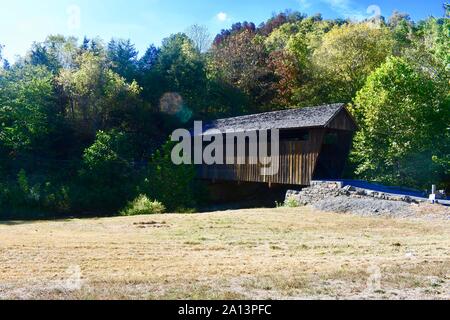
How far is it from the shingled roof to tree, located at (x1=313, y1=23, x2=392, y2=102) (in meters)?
10.3

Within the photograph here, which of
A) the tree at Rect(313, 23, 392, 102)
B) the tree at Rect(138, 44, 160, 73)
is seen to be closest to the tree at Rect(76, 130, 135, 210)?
the tree at Rect(138, 44, 160, 73)

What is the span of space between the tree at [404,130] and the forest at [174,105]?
0.06 meters

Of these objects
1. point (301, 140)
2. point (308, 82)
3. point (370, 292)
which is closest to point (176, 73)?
point (308, 82)

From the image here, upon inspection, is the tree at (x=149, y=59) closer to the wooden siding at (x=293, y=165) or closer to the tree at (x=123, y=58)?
the tree at (x=123, y=58)

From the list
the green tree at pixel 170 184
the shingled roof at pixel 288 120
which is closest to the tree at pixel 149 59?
the shingled roof at pixel 288 120

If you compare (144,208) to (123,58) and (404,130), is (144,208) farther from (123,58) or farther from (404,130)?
(123,58)

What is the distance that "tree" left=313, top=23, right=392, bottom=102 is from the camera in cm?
3200

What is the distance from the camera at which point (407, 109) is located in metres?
21.6

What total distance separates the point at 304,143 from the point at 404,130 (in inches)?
216

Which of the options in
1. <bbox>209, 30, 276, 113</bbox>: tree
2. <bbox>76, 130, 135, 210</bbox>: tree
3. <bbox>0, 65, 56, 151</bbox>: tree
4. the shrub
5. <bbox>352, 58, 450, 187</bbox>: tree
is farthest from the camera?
<bbox>209, 30, 276, 113</bbox>: tree

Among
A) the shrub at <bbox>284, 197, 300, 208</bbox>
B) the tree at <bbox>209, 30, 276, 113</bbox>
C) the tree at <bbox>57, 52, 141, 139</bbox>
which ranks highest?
the tree at <bbox>209, 30, 276, 113</bbox>

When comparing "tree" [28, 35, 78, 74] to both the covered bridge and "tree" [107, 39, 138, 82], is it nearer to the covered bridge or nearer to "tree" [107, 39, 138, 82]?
"tree" [107, 39, 138, 82]

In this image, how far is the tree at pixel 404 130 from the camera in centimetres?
2150

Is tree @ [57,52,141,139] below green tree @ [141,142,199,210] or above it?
above
